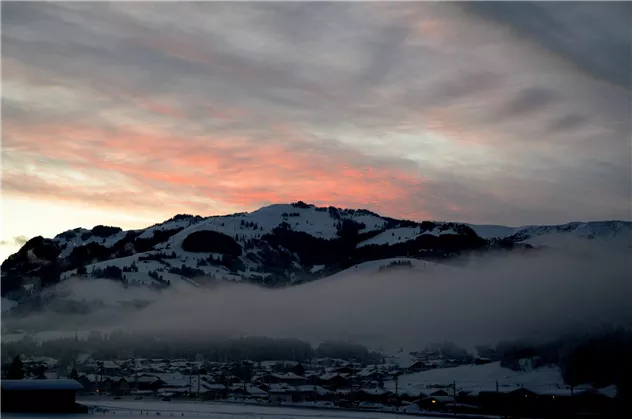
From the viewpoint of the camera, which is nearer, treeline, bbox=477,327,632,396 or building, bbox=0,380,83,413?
building, bbox=0,380,83,413

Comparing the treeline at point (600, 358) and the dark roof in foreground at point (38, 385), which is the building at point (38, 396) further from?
the treeline at point (600, 358)

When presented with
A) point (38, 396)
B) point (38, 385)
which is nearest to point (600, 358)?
point (38, 396)

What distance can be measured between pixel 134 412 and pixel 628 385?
100 meters

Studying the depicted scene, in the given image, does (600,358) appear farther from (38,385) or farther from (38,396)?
(38,385)

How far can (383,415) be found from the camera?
182 metres

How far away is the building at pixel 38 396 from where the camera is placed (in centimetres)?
15838

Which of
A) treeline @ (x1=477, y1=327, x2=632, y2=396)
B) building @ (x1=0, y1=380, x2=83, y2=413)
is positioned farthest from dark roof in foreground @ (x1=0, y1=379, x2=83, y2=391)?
treeline @ (x1=477, y1=327, x2=632, y2=396)

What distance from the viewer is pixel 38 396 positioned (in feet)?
529

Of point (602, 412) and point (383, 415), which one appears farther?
point (383, 415)

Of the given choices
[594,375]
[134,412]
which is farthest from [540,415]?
[134,412]

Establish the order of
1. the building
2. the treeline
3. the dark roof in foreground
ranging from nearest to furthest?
the building, the dark roof in foreground, the treeline

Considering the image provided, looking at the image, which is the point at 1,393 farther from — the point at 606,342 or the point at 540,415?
the point at 606,342

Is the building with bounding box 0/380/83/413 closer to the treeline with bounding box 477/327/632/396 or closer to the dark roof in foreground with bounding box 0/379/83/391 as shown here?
the dark roof in foreground with bounding box 0/379/83/391

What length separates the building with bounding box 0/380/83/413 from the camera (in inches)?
6235
